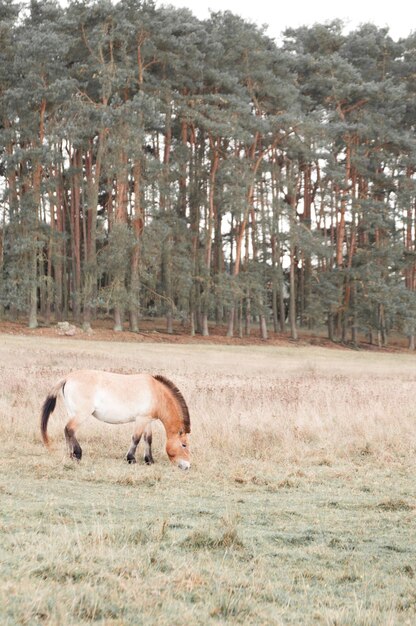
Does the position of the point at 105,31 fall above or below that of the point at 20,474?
above

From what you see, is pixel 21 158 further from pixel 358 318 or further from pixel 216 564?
pixel 216 564

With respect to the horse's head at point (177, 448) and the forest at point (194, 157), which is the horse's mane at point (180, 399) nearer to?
the horse's head at point (177, 448)

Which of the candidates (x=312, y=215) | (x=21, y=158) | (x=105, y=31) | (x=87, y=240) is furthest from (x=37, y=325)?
(x=312, y=215)

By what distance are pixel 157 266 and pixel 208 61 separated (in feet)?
42.5

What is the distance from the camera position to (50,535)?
617 cm

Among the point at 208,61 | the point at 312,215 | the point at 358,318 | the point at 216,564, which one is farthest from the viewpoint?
the point at 312,215

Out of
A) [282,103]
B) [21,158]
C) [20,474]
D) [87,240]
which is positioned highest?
[282,103]

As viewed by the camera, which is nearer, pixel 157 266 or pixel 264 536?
pixel 264 536

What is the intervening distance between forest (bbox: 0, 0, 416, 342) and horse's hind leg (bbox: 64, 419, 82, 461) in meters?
30.9

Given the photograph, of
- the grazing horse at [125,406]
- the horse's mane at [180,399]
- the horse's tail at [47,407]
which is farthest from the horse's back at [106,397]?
the horse's mane at [180,399]

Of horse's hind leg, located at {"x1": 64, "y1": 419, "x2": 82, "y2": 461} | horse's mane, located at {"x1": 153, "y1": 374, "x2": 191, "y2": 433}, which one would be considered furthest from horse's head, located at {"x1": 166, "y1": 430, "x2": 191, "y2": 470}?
horse's hind leg, located at {"x1": 64, "y1": 419, "x2": 82, "y2": 461}

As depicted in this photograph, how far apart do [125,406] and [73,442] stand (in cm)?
90

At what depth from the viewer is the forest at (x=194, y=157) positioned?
4225 centimetres

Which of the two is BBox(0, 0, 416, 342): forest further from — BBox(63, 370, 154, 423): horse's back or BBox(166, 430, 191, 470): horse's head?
BBox(166, 430, 191, 470): horse's head
